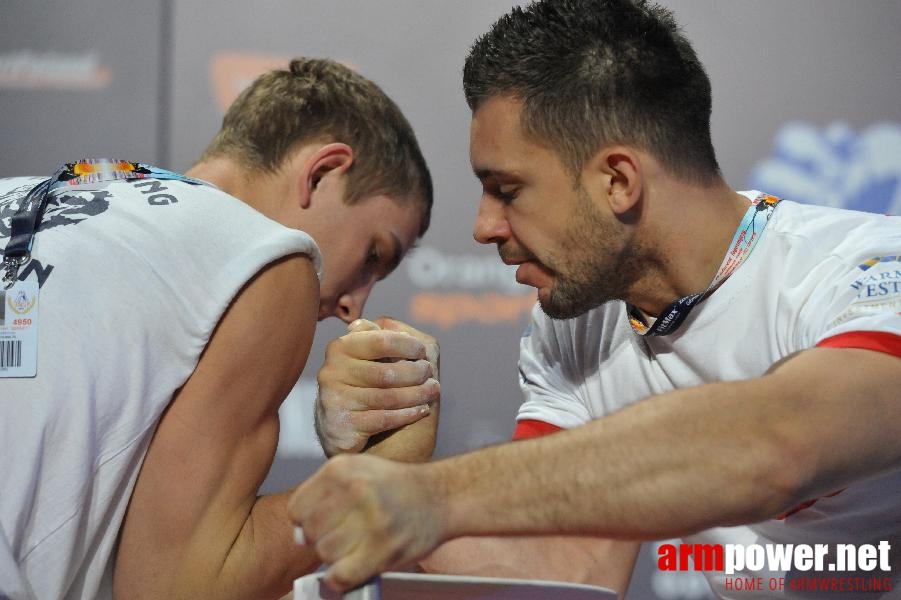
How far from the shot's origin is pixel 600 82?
137 centimetres

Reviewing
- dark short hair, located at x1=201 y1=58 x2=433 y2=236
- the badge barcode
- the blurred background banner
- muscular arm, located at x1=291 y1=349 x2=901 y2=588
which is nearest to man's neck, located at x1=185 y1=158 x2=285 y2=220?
dark short hair, located at x1=201 y1=58 x2=433 y2=236

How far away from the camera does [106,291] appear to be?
93 centimetres

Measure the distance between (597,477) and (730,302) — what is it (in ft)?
2.28

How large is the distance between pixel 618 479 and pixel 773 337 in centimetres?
65

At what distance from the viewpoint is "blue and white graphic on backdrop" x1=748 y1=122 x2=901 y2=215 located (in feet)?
7.87

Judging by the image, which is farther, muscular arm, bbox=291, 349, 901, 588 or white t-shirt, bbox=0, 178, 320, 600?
white t-shirt, bbox=0, 178, 320, 600

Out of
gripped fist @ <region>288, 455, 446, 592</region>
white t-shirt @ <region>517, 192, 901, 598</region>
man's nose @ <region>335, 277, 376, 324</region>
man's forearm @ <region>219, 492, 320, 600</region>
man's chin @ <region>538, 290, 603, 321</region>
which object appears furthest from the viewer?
man's nose @ <region>335, 277, 376, 324</region>

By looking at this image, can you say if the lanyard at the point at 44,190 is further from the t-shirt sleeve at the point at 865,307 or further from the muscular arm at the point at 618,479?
the t-shirt sleeve at the point at 865,307

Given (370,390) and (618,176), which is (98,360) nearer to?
(370,390)

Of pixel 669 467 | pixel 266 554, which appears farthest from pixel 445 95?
pixel 669 467

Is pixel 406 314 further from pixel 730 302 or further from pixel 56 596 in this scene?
pixel 56 596

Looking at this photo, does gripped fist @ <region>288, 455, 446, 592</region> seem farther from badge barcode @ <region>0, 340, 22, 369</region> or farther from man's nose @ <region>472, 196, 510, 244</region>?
man's nose @ <region>472, 196, 510, 244</region>

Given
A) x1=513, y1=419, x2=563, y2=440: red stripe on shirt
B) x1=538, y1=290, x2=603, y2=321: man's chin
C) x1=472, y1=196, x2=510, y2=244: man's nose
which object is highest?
x1=472, y1=196, x2=510, y2=244: man's nose

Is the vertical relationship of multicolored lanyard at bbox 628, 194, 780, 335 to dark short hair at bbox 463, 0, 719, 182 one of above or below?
below
